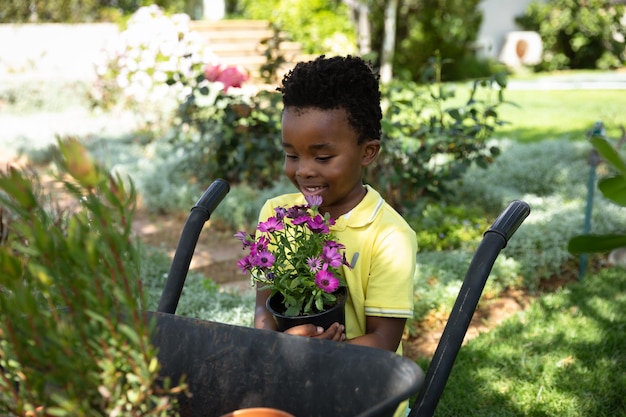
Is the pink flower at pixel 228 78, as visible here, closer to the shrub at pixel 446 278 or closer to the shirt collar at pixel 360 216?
the shrub at pixel 446 278

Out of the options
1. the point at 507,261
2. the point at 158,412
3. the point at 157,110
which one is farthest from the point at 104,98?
the point at 158,412

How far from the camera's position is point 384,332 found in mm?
1804

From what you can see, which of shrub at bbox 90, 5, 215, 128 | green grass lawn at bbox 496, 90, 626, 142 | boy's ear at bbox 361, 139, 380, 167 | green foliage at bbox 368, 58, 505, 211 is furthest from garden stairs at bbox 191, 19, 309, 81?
boy's ear at bbox 361, 139, 380, 167

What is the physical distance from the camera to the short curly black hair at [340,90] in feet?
5.90

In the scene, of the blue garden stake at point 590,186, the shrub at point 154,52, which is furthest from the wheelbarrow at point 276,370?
the shrub at point 154,52

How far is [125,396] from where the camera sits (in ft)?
3.24

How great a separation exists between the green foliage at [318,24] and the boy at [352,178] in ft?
36.0

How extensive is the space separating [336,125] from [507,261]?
92.9 inches

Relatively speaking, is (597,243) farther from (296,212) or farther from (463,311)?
(296,212)

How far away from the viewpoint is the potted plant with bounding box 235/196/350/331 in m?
1.61

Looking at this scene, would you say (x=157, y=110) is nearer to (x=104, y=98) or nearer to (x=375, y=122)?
(x=104, y=98)

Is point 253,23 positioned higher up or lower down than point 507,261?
higher up

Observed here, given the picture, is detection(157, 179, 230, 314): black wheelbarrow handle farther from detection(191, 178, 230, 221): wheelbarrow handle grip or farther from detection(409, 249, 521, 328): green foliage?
detection(409, 249, 521, 328): green foliage

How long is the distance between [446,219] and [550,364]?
164 cm
